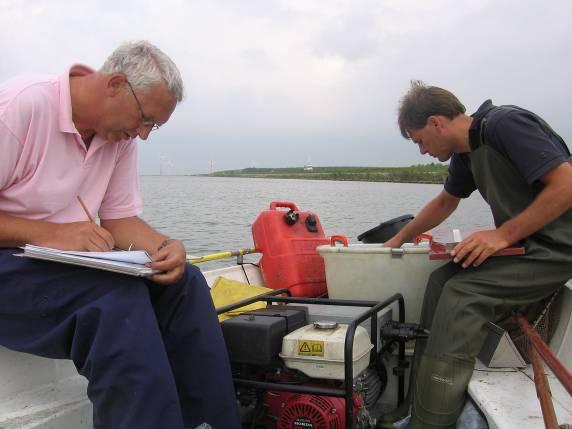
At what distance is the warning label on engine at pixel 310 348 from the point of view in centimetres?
223

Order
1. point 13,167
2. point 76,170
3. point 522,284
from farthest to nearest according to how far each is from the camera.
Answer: point 522,284 < point 76,170 < point 13,167

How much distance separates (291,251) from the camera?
3.79m

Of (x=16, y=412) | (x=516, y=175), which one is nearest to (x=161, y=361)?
(x=16, y=412)

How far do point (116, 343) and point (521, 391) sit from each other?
1582 millimetres

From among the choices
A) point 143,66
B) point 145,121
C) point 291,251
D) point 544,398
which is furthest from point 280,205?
point 544,398

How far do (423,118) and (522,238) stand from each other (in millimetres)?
720

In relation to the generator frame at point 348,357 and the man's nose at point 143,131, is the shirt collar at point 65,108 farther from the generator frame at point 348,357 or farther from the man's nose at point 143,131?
the generator frame at point 348,357

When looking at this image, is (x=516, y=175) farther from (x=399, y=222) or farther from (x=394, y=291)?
(x=399, y=222)

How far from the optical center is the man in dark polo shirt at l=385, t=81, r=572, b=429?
225 cm

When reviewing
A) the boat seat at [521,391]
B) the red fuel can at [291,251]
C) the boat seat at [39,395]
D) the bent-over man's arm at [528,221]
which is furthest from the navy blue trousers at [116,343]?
the red fuel can at [291,251]

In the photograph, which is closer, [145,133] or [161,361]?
[161,361]

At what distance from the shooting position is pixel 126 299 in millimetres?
1701

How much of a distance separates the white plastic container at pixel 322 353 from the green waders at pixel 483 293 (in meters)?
0.27

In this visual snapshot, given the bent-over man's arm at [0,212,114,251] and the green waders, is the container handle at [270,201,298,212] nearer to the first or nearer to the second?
the green waders
